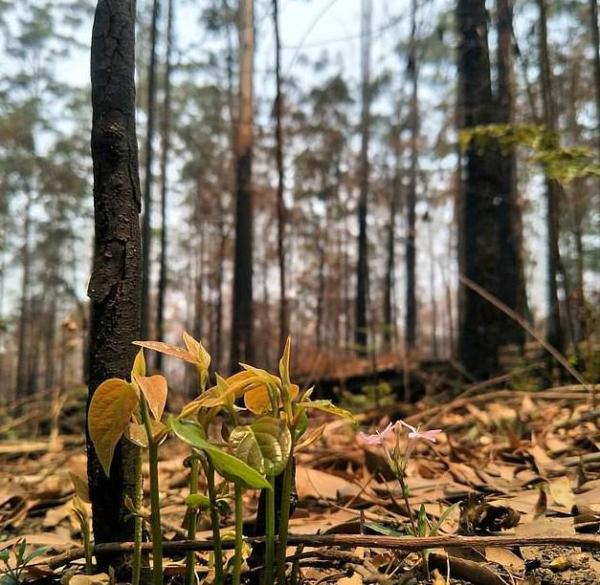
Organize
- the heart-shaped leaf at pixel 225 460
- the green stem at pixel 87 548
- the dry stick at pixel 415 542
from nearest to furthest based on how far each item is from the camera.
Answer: the heart-shaped leaf at pixel 225 460 → the dry stick at pixel 415 542 → the green stem at pixel 87 548

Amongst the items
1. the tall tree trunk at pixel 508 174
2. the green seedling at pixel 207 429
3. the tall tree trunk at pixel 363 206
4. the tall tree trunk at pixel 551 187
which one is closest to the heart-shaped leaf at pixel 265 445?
the green seedling at pixel 207 429

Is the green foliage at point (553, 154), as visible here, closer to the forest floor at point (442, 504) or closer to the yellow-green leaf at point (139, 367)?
the forest floor at point (442, 504)

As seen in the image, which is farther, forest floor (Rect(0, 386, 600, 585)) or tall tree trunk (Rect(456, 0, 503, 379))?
tall tree trunk (Rect(456, 0, 503, 379))

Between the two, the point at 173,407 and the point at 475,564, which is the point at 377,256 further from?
the point at 475,564

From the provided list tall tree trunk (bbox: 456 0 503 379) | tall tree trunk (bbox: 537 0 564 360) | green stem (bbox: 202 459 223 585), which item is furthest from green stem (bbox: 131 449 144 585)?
tall tree trunk (bbox: 456 0 503 379)

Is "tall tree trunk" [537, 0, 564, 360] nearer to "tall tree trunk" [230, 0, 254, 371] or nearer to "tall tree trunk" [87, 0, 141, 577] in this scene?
"tall tree trunk" [87, 0, 141, 577]

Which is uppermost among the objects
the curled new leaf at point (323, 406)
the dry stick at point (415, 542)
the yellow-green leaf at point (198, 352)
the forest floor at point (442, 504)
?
the yellow-green leaf at point (198, 352)
